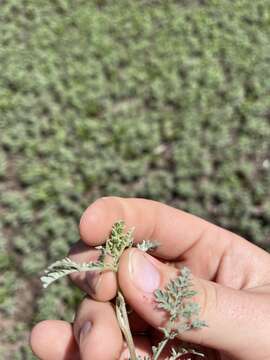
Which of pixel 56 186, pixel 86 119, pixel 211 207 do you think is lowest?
Answer: pixel 211 207

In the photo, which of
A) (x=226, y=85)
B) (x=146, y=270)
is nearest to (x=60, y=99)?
(x=226, y=85)

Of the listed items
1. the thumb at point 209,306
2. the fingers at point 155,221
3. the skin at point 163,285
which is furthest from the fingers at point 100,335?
the fingers at point 155,221

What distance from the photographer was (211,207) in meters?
3.85

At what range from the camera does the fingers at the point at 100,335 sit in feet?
6.61

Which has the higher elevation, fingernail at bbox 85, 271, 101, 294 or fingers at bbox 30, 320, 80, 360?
fingernail at bbox 85, 271, 101, 294

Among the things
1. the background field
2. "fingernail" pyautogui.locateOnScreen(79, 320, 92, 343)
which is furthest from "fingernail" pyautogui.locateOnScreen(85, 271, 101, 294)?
the background field

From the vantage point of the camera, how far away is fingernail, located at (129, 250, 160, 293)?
6.24 feet

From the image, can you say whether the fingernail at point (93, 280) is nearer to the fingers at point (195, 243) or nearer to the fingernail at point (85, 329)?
the fingernail at point (85, 329)

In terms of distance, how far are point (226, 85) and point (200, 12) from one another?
79 cm

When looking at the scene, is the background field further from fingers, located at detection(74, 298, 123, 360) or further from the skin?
fingers, located at detection(74, 298, 123, 360)

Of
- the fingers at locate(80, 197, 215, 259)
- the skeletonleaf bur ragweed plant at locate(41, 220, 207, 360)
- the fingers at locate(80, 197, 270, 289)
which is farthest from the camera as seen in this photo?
the fingers at locate(80, 197, 270, 289)

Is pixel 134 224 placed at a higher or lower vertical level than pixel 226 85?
lower

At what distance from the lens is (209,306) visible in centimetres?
194

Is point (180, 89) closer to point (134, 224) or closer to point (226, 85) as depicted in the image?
point (226, 85)
